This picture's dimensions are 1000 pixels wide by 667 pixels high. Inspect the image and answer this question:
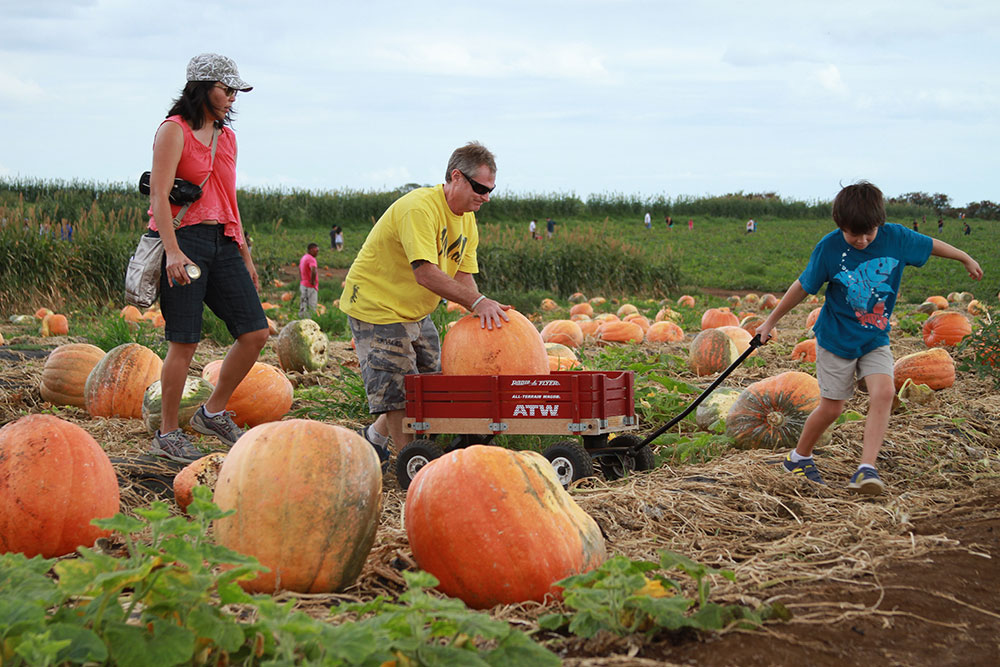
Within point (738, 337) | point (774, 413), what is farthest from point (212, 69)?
point (738, 337)

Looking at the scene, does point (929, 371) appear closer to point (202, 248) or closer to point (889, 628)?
point (889, 628)

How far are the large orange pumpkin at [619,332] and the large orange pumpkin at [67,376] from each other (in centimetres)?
489

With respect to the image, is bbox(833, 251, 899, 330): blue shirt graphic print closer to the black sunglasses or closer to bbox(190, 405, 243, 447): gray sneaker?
the black sunglasses

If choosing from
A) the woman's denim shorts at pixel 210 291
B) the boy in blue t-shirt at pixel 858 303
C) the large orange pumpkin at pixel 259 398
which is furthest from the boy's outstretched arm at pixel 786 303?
the large orange pumpkin at pixel 259 398

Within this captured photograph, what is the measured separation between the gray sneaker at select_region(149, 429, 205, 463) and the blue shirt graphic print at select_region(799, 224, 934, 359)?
302 centimetres

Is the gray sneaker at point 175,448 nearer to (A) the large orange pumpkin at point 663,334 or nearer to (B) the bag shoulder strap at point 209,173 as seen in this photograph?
(B) the bag shoulder strap at point 209,173

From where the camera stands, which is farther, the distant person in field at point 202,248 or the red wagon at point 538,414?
the distant person in field at point 202,248

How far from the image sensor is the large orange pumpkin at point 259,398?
17.3 feet

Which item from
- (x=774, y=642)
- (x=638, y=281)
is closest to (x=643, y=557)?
(x=774, y=642)

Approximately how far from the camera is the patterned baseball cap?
14.2ft

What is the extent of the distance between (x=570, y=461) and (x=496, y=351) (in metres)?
0.66

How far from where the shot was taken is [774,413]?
488 cm

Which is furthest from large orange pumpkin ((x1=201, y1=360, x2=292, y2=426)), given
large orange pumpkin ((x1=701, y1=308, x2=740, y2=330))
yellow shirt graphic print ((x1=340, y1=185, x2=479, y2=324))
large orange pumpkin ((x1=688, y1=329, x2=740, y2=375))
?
large orange pumpkin ((x1=701, y1=308, x2=740, y2=330))

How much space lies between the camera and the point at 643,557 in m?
2.97
